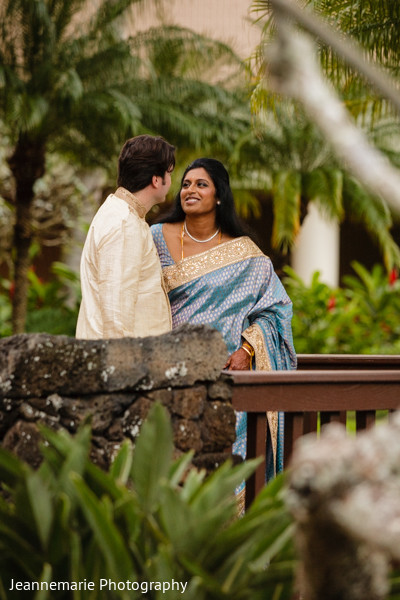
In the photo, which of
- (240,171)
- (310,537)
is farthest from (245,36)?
(310,537)

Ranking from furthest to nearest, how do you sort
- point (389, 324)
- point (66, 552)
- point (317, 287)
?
1. point (389, 324)
2. point (317, 287)
3. point (66, 552)

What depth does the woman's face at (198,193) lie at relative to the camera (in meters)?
4.25

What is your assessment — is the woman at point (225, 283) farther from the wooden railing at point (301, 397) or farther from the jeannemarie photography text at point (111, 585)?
the jeannemarie photography text at point (111, 585)

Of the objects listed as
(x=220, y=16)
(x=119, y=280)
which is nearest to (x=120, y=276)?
(x=119, y=280)

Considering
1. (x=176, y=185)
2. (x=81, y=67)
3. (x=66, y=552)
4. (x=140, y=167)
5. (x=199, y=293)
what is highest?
(x=81, y=67)

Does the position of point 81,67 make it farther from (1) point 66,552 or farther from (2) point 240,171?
(1) point 66,552

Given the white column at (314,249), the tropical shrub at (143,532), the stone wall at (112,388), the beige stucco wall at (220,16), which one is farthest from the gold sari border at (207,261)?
the white column at (314,249)

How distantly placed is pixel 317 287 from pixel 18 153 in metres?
4.20

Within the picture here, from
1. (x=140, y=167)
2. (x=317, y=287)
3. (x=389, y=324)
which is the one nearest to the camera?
(x=140, y=167)

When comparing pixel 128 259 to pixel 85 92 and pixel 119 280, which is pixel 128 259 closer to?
pixel 119 280

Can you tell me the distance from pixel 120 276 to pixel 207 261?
0.90 m

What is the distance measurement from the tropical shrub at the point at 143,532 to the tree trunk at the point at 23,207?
8.00 meters

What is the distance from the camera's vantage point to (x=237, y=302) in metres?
4.26

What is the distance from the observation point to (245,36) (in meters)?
14.3
